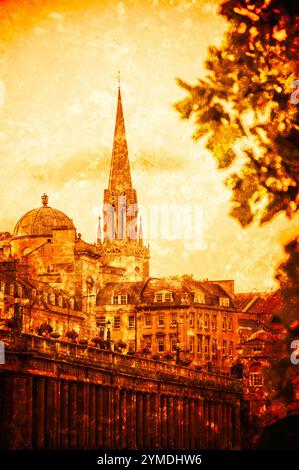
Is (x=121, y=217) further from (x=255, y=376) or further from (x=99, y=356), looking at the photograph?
(x=99, y=356)

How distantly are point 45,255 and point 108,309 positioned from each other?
1194 cm

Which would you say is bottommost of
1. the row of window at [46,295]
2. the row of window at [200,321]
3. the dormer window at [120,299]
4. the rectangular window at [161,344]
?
the rectangular window at [161,344]

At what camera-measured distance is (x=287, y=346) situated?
1986 centimetres

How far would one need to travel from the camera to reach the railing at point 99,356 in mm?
65375

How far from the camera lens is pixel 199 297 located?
13575 cm

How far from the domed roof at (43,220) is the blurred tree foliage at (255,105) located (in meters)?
107

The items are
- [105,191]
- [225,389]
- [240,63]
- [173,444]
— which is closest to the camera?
[240,63]

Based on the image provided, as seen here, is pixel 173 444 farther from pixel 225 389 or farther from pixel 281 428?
pixel 281 428

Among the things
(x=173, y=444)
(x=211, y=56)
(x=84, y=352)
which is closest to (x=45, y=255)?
(x=173, y=444)

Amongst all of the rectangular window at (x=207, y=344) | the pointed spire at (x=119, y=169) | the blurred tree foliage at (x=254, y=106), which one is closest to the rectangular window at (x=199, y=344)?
the rectangular window at (x=207, y=344)

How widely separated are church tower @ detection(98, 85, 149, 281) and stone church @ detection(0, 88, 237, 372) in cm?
2646

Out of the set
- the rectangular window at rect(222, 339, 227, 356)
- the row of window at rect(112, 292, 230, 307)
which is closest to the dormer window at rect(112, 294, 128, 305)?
the row of window at rect(112, 292, 230, 307)

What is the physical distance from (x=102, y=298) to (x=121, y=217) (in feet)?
182

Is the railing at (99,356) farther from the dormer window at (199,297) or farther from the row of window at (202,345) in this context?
the dormer window at (199,297)
